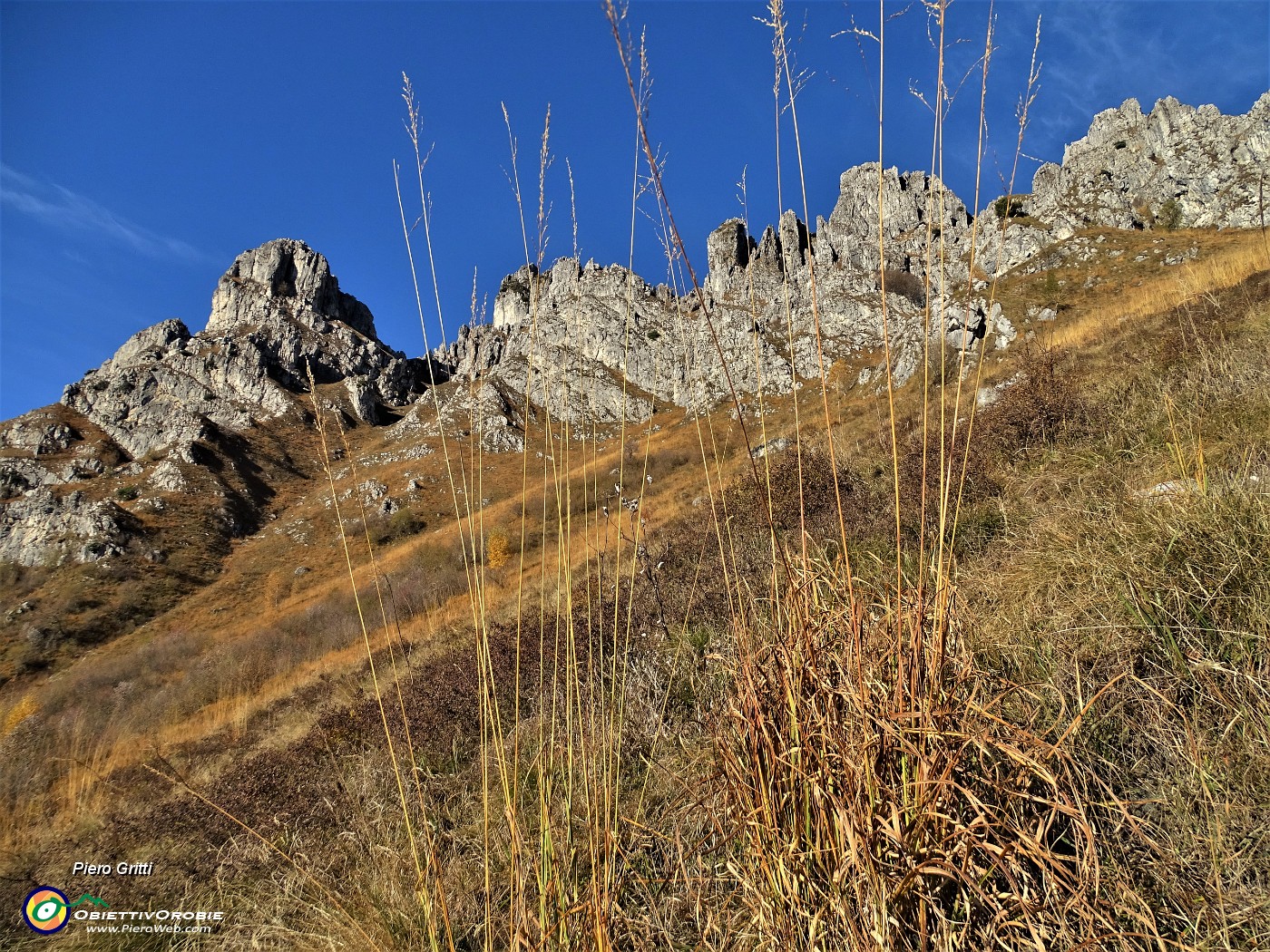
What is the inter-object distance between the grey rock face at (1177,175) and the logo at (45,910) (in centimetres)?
5938

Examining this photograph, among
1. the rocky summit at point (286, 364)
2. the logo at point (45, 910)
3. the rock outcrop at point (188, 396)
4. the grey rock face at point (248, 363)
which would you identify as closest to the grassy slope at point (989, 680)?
the logo at point (45, 910)

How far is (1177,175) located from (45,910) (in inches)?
3093

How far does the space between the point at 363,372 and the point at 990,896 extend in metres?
76.0

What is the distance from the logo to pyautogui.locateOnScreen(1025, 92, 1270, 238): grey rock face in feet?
195

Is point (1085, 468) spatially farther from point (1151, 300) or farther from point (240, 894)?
point (1151, 300)

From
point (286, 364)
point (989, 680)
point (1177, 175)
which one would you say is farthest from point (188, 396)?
point (1177, 175)

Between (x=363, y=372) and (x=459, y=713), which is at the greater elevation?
(x=363, y=372)

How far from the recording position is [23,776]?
581 centimetres

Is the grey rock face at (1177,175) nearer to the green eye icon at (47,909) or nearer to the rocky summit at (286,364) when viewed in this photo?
the rocky summit at (286,364)

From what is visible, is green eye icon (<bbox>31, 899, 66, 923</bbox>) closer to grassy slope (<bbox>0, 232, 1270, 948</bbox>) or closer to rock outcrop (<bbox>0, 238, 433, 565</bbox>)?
grassy slope (<bbox>0, 232, 1270, 948</bbox>)

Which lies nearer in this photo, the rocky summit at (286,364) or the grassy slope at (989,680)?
the grassy slope at (989,680)

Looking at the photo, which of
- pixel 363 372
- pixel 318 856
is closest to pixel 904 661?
pixel 318 856

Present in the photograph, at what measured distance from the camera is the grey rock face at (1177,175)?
45375 millimetres

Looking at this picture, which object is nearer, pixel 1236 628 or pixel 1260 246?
pixel 1236 628
